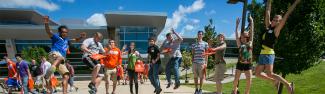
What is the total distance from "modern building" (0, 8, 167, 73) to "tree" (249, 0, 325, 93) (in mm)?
30381

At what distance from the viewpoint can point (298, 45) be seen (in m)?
11.6

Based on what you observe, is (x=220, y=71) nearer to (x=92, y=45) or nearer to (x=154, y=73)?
(x=154, y=73)

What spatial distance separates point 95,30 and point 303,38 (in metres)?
36.5

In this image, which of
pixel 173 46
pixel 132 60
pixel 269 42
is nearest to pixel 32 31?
pixel 132 60

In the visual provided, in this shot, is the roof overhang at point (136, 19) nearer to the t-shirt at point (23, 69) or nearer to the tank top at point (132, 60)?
the t-shirt at point (23, 69)

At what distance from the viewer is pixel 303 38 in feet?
37.8

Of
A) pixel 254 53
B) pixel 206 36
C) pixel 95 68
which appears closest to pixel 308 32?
pixel 254 53

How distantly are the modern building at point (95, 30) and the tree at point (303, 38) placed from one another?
3038 cm

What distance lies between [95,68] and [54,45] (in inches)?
57.1

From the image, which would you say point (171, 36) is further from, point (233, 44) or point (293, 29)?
point (233, 44)

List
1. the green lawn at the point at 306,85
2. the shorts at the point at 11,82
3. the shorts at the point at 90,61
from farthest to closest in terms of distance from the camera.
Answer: the green lawn at the point at 306,85
the shorts at the point at 11,82
the shorts at the point at 90,61

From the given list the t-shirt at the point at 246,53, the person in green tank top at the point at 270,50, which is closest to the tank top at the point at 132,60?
the t-shirt at the point at 246,53

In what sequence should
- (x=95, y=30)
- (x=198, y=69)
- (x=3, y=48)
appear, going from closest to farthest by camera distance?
(x=198, y=69) → (x=95, y=30) → (x=3, y=48)

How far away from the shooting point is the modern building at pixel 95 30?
142 feet
